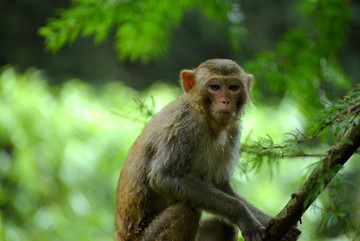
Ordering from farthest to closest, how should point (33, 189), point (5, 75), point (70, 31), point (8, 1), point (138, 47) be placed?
1. point (8, 1)
2. point (5, 75)
3. point (33, 189)
4. point (138, 47)
5. point (70, 31)

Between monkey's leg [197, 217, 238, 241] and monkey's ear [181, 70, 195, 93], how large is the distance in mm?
1404

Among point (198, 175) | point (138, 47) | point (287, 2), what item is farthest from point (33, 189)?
point (287, 2)

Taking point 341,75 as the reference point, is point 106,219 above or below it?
below

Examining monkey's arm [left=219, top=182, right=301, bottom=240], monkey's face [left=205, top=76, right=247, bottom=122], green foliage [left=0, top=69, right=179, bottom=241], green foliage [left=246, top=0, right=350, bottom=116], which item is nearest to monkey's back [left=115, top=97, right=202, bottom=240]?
monkey's face [left=205, top=76, right=247, bottom=122]

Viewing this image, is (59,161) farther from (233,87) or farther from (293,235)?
(293,235)

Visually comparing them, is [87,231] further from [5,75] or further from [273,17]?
[273,17]

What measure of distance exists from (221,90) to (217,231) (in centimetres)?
143

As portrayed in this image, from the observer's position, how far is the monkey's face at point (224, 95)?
431cm

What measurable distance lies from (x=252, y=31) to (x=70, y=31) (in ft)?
47.4

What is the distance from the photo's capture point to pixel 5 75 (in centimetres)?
1073

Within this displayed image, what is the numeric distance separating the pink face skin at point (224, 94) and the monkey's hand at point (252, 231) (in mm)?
1025

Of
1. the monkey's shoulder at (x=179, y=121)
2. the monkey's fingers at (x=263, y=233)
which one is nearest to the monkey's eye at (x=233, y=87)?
the monkey's shoulder at (x=179, y=121)

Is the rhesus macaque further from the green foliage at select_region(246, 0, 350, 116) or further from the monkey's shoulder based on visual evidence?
the green foliage at select_region(246, 0, 350, 116)

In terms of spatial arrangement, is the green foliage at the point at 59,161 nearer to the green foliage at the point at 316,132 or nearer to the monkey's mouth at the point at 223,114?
the monkey's mouth at the point at 223,114
